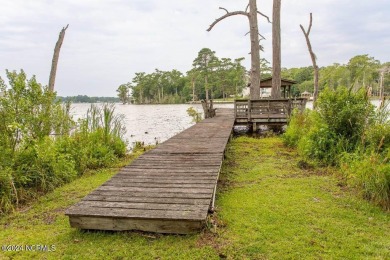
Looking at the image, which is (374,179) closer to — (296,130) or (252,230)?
(252,230)

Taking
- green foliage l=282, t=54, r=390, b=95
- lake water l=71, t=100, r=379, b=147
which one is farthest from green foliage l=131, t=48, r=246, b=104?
lake water l=71, t=100, r=379, b=147

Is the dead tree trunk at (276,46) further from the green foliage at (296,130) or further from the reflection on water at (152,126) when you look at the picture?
the green foliage at (296,130)

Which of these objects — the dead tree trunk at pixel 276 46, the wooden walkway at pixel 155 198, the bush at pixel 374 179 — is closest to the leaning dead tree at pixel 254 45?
the dead tree trunk at pixel 276 46

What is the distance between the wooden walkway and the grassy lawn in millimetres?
144

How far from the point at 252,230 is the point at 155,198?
121 centimetres

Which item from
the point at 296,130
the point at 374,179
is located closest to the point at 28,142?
the point at 374,179

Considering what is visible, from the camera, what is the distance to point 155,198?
3.35m

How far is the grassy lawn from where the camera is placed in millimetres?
2650

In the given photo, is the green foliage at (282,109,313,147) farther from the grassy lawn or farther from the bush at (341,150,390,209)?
the bush at (341,150,390,209)

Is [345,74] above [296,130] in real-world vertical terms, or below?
above

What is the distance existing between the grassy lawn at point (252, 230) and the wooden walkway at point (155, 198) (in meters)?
0.14

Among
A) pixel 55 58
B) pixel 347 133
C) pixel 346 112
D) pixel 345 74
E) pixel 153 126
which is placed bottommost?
pixel 153 126

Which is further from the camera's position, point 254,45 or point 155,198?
point 254,45

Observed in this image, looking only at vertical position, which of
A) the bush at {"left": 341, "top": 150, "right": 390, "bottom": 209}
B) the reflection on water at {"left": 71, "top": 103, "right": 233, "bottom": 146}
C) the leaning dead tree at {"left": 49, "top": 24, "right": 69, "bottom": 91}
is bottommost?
the reflection on water at {"left": 71, "top": 103, "right": 233, "bottom": 146}
